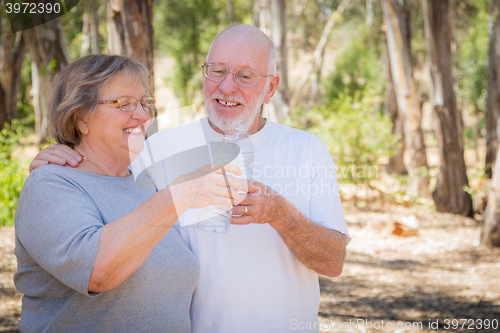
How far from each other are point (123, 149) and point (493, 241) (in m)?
5.81

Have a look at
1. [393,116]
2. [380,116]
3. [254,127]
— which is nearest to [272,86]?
[254,127]

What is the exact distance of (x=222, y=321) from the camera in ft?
6.80

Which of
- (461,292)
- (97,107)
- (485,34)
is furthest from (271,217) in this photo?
(485,34)

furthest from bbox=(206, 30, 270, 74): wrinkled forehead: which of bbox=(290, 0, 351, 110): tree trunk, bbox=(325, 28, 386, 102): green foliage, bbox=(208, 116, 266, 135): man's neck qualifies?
bbox=(325, 28, 386, 102): green foliage

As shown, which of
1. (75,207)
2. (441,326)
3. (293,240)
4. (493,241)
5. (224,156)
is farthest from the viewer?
(493,241)

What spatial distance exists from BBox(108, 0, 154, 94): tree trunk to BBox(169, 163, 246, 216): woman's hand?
98.6 inches

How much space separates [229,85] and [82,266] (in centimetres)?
118

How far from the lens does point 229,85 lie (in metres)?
2.29

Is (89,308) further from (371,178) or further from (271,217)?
(371,178)

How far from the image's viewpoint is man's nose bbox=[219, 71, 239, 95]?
228 cm

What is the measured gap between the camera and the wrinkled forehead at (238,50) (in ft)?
7.63

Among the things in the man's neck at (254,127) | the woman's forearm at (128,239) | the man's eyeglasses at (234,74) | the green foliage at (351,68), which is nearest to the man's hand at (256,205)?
the woman's forearm at (128,239)

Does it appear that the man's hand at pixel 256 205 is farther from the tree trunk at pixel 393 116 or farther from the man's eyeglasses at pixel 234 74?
the tree trunk at pixel 393 116

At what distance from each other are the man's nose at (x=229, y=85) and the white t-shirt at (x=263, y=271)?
0.43m
